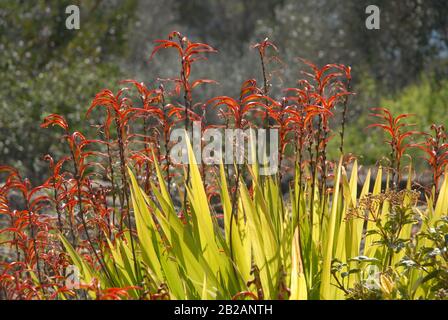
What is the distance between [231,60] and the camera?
1727 cm

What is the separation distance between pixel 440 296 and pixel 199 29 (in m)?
19.4

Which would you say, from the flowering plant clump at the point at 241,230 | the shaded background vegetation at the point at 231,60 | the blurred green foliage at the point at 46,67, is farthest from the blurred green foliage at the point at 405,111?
the flowering plant clump at the point at 241,230

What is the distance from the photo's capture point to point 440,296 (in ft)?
9.10

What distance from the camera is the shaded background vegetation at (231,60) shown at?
9797mm

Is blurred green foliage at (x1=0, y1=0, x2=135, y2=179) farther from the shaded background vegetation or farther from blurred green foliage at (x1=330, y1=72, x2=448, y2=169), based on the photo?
blurred green foliage at (x1=330, y1=72, x2=448, y2=169)

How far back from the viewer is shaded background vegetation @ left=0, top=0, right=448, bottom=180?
9.80 metres

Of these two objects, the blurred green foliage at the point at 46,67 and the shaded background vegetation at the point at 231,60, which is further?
the shaded background vegetation at the point at 231,60

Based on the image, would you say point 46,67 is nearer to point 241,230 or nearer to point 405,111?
point 405,111

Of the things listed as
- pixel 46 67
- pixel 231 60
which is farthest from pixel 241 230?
pixel 231 60

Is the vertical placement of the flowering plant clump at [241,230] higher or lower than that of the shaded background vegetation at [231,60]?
lower

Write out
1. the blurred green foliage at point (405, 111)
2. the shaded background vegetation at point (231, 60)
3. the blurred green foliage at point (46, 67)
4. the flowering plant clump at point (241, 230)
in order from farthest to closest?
1. the blurred green foliage at point (405, 111)
2. the shaded background vegetation at point (231, 60)
3. the blurred green foliage at point (46, 67)
4. the flowering plant clump at point (241, 230)

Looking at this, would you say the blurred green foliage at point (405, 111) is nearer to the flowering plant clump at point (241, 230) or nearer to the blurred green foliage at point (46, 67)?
the blurred green foliage at point (46, 67)

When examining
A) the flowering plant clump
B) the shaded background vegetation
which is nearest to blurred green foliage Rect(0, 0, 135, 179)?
the shaded background vegetation
